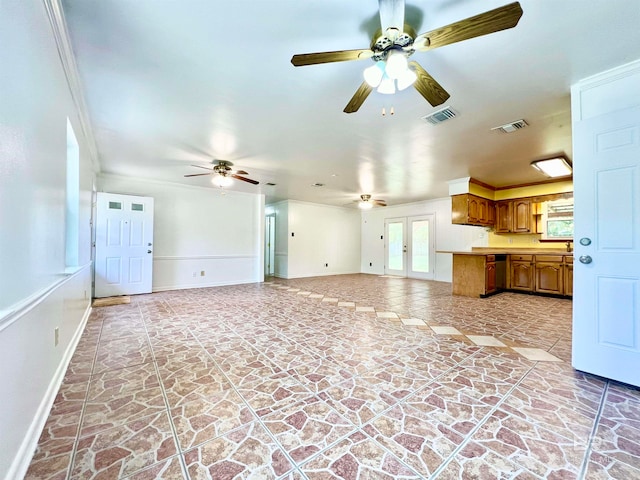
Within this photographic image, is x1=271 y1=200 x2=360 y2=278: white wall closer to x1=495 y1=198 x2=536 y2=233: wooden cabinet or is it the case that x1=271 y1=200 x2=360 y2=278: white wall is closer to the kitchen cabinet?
the kitchen cabinet

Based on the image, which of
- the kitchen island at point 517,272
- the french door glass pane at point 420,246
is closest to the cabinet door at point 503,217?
the kitchen island at point 517,272

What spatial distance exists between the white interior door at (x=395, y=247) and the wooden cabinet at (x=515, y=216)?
2.65m

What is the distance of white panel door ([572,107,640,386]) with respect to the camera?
1910 mm

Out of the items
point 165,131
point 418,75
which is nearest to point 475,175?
point 418,75

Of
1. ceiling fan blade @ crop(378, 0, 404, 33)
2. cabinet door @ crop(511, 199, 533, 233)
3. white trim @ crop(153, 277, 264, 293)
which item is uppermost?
ceiling fan blade @ crop(378, 0, 404, 33)

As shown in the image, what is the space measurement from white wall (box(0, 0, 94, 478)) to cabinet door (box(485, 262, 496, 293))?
19.8 feet

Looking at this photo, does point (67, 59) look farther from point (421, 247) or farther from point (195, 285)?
point (421, 247)

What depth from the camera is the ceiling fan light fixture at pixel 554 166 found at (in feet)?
13.1

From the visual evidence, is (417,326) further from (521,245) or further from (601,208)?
(521,245)

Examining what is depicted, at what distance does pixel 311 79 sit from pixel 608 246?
8.77 ft

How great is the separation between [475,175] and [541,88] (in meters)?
2.92

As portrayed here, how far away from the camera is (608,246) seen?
201 centimetres

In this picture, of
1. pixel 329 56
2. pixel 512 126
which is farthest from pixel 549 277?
pixel 329 56

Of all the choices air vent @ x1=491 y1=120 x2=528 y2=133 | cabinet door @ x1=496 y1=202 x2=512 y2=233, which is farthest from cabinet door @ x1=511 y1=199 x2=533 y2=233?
air vent @ x1=491 y1=120 x2=528 y2=133
